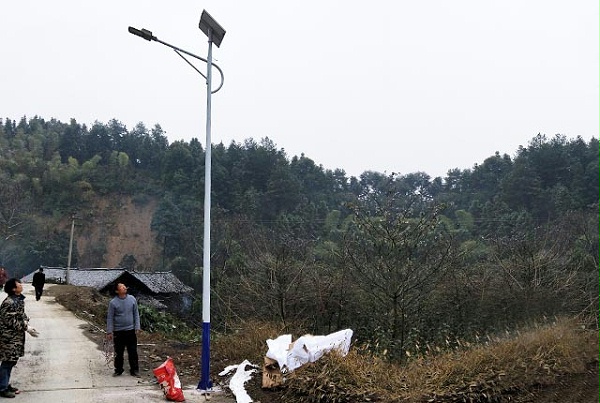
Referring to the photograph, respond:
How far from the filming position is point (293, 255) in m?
19.6

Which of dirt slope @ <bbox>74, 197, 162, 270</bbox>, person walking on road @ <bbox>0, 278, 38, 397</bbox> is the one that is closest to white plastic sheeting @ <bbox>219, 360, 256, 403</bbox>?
person walking on road @ <bbox>0, 278, 38, 397</bbox>

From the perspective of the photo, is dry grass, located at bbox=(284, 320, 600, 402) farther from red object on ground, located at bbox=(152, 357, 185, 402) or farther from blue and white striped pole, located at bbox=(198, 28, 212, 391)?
red object on ground, located at bbox=(152, 357, 185, 402)

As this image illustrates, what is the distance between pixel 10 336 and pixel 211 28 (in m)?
4.94

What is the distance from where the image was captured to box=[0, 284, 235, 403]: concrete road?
6910mm

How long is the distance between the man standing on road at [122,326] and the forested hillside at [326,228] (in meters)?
3.95

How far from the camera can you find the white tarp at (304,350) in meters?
7.28

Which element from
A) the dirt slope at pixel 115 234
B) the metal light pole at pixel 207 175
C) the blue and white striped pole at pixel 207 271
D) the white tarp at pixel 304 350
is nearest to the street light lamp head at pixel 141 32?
the metal light pole at pixel 207 175

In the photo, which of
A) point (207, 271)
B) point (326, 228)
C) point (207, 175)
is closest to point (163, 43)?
point (207, 175)

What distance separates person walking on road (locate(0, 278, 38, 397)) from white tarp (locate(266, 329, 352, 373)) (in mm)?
3224

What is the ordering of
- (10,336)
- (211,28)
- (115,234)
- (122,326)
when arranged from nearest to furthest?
1. (10,336)
2. (211,28)
3. (122,326)
4. (115,234)

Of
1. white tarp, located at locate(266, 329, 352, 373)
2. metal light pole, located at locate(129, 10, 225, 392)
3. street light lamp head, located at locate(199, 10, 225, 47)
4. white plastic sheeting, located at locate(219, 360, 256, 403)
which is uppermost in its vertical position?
street light lamp head, located at locate(199, 10, 225, 47)

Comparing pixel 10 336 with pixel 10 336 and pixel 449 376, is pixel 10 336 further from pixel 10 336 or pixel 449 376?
pixel 449 376

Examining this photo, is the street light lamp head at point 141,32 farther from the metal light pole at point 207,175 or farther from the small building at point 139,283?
the small building at point 139,283

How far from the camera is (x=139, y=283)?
35.6m
